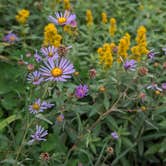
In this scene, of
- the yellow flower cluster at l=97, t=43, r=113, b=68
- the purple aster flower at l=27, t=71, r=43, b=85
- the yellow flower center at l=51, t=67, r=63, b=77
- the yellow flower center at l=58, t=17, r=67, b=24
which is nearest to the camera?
the yellow flower center at l=51, t=67, r=63, b=77

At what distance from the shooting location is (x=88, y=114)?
87.3 inches

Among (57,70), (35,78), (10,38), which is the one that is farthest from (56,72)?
(10,38)

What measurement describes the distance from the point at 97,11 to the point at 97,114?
1232mm

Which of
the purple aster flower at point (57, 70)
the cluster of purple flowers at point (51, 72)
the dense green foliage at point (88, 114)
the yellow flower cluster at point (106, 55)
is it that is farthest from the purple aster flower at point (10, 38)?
the purple aster flower at point (57, 70)

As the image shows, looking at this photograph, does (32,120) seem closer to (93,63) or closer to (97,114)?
(97,114)

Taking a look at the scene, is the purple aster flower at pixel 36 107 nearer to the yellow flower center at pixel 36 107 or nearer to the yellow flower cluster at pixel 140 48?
the yellow flower center at pixel 36 107

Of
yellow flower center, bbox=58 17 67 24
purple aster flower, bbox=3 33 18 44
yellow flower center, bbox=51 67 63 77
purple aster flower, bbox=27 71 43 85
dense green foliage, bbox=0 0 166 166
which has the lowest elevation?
dense green foliage, bbox=0 0 166 166

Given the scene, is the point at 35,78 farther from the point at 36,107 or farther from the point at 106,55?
the point at 106,55

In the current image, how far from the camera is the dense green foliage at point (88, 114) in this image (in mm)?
1945

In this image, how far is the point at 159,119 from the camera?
2273mm

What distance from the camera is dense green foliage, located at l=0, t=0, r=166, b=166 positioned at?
1.95 meters

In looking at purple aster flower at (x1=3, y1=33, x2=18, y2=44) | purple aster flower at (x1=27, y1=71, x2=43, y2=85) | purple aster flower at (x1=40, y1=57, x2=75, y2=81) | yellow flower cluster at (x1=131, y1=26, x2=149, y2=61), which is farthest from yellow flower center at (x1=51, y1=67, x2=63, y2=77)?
purple aster flower at (x1=3, y1=33, x2=18, y2=44)

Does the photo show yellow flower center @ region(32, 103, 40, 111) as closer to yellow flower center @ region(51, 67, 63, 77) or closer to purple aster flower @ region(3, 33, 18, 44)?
yellow flower center @ region(51, 67, 63, 77)

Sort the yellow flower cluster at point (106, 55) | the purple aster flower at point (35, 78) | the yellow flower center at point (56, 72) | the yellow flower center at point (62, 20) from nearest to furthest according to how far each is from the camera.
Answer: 1. the yellow flower center at point (56, 72)
2. the purple aster flower at point (35, 78)
3. the yellow flower center at point (62, 20)
4. the yellow flower cluster at point (106, 55)
